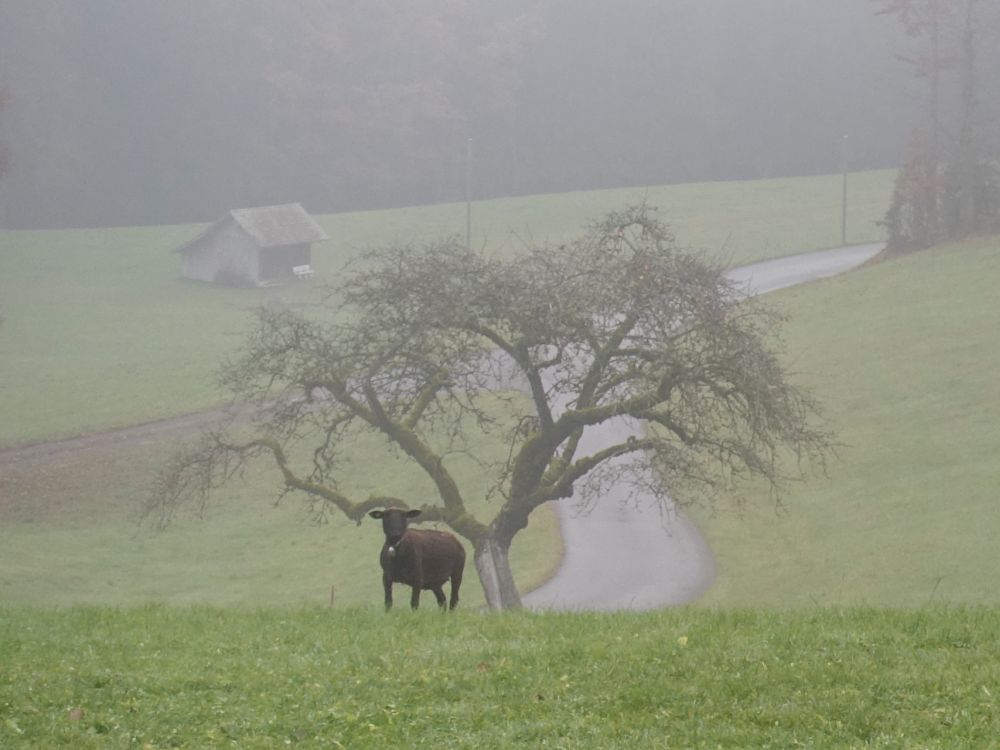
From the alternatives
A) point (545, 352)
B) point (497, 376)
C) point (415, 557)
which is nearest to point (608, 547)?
point (497, 376)

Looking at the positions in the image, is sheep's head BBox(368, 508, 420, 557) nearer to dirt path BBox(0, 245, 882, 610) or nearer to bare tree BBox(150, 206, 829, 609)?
bare tree BBox(150, 206, 829, 609)

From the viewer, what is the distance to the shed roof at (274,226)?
62.2 metres

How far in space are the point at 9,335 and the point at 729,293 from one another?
39127 millimetres

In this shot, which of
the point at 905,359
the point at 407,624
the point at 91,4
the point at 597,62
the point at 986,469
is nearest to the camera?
the point at 407,624

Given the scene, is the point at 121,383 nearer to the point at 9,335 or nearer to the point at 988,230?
the point at 9,335

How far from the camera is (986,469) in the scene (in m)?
37.8

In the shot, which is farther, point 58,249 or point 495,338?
point 58,249

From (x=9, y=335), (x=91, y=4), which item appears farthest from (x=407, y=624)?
(x=91, y=4)

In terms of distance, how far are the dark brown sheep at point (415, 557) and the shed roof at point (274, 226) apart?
4725 centimetres

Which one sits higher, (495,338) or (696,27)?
(696,27)

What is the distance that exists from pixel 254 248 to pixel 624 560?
31623mm

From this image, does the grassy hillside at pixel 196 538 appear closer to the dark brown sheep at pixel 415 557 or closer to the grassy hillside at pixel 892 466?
the grassy hillside at pixel 892 466

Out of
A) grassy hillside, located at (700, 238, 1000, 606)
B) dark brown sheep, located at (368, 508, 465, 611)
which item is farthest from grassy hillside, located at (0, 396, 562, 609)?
dark brown sheep, located at (368, 508, 465, 611)

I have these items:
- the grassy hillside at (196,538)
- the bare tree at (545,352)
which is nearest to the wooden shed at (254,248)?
the grassy hillside at (196,538)
